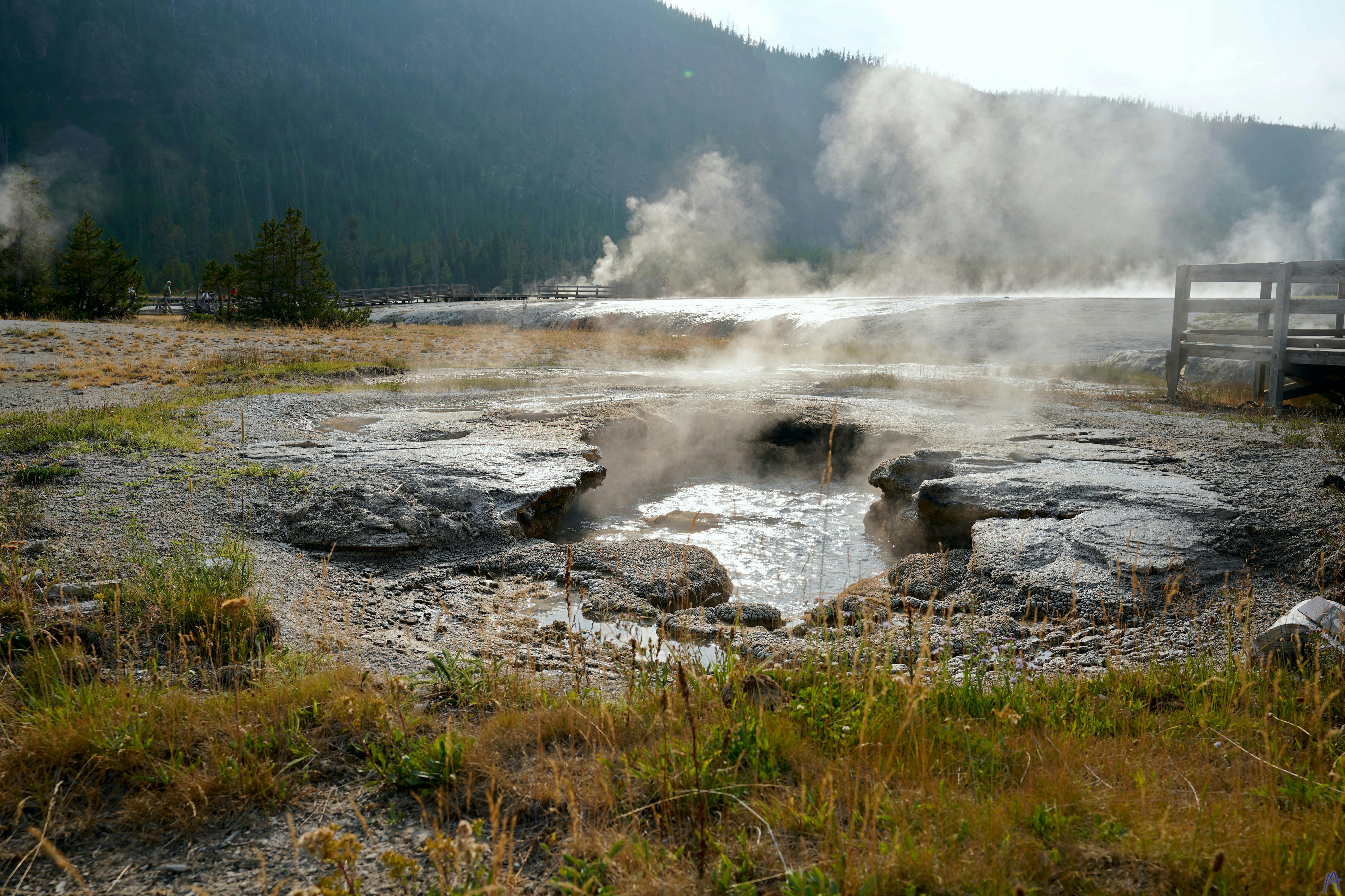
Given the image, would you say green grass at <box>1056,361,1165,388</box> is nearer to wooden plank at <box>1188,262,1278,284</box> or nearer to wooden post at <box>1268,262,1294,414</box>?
wooden plank at <box>1188,262,1278,284</box>

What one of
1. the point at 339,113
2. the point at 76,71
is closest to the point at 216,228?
the point at 339,113

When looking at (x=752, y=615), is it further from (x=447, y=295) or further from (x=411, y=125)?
(x=411, y=125)

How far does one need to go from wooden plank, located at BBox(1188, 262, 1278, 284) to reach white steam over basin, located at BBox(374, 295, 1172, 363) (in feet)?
19.6

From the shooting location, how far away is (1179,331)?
10.1 m

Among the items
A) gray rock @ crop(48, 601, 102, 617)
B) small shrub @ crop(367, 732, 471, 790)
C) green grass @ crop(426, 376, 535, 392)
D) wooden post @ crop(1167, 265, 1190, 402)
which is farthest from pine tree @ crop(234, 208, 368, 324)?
small shrub @ crop(367, 732, 471, 790)

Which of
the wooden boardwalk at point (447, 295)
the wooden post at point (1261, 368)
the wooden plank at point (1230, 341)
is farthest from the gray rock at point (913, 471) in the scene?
the wooden boardwalk at point (447, 295)

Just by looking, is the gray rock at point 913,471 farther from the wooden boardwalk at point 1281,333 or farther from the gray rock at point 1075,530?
the wooden boardwalk at point 1281,333

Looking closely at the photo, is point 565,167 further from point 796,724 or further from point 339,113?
point 796,724

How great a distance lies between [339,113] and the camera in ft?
417

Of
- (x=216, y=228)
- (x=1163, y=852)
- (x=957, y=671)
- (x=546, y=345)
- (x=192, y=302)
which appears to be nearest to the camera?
(x=1163, y=852)

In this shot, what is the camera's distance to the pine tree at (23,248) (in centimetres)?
2647

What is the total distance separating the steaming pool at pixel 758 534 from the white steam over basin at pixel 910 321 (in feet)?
37.3

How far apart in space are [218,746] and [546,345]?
1781cm

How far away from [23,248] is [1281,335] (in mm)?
38513
